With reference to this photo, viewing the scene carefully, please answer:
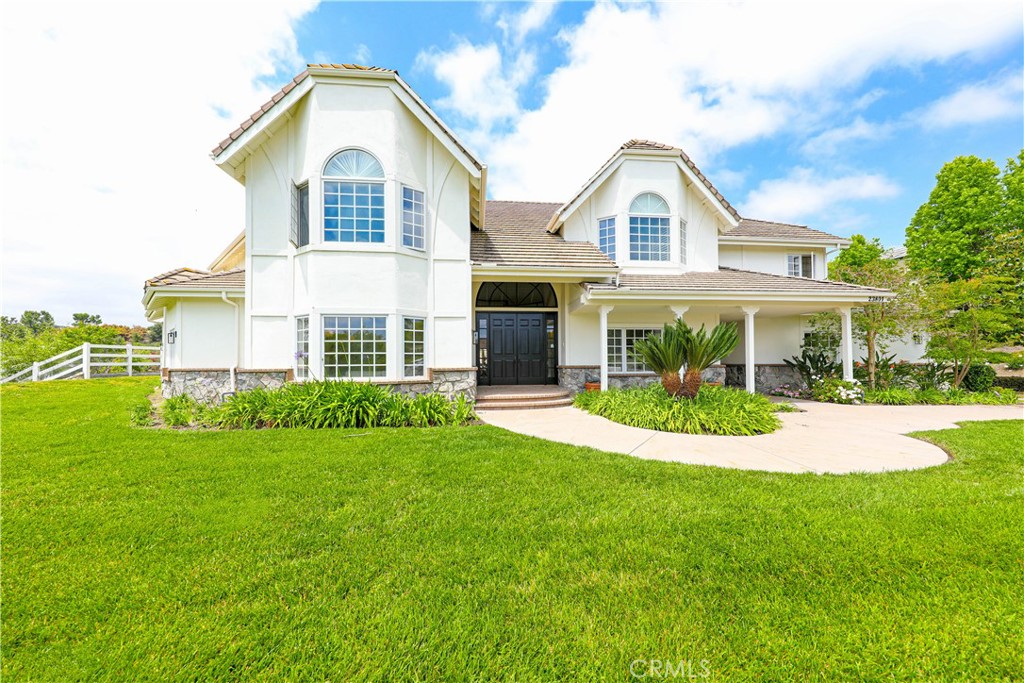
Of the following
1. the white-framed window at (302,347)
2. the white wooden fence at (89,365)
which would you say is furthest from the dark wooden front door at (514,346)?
the white wooden fence at (89,365)

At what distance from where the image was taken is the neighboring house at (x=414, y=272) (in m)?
9.41

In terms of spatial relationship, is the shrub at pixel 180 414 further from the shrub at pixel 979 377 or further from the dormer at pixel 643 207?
the shrub at pixel 979 377

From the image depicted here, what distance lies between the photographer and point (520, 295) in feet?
44.1

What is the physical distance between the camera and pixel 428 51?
36.3ft

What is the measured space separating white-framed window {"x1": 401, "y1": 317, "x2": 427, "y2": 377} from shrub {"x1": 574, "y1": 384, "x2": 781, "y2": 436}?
15.0 feet

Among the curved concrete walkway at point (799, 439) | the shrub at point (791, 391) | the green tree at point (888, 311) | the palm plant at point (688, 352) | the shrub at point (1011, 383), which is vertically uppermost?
the green tree at point (888, 311)

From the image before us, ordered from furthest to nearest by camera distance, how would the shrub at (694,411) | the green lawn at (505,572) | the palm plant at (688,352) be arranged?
the palm plant at (688,352) → the shrub at (694,411) → the green lawn at (505,572)

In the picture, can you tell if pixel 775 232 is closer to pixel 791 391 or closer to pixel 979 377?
pixel 791 391

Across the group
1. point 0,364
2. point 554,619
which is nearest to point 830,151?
point 554,619

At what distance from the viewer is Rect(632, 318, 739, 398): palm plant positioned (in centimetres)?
853

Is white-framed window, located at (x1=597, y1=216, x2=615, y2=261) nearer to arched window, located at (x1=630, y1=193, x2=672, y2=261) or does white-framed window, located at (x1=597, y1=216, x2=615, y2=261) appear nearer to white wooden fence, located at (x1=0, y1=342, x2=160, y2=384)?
arched window, located at (x1=630, y1=193, x2=672, y2=261)

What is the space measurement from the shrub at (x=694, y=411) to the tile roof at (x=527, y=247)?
4088 mm

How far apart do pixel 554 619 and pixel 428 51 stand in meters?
13.5

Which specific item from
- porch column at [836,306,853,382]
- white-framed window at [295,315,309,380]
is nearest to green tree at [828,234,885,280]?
porch column at [836,306,853,382]
